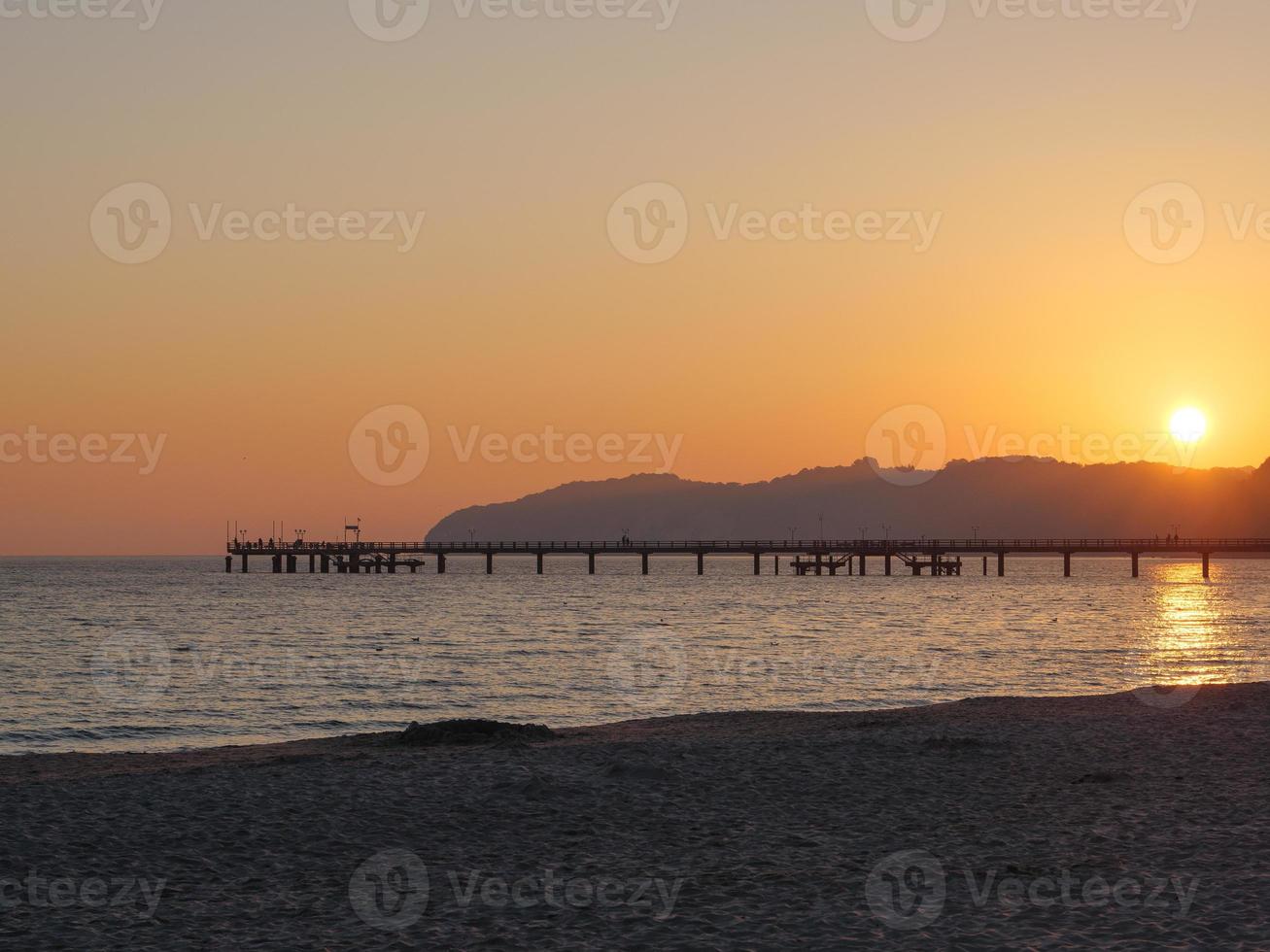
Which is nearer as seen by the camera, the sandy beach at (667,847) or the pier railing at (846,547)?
the sandy beach at (667,847)

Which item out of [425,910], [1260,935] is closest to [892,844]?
[1260,935]

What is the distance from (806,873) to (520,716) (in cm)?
2172

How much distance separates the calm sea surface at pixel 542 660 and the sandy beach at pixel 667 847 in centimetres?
1367

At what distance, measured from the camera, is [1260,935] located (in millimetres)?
9742

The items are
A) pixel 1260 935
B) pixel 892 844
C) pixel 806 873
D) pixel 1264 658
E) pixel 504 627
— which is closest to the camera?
pixel 1260 935

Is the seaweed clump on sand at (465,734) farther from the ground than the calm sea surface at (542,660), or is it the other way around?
the seaweed clump on sand at (465,734)

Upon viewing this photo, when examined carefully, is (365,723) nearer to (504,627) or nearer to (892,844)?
(892,844)

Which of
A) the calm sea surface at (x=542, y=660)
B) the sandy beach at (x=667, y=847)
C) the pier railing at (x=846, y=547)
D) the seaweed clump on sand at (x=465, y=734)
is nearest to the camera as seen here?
the sandy beach at (x=667, y=847)

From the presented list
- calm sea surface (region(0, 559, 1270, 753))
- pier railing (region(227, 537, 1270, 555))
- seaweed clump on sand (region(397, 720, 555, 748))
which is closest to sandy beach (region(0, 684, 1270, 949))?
seaweed clump on sand (region(397, 720, 555, 748))

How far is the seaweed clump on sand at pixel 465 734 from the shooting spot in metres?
22.1

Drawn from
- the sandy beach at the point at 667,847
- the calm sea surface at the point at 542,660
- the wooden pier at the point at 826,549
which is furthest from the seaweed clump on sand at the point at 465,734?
the wooden pier at the point at 826,549

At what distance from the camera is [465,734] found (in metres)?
22.2

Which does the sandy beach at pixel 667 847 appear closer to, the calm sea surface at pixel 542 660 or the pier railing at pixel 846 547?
the calm sea surface at pixel 542 660

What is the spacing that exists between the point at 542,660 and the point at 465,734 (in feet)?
91.3
